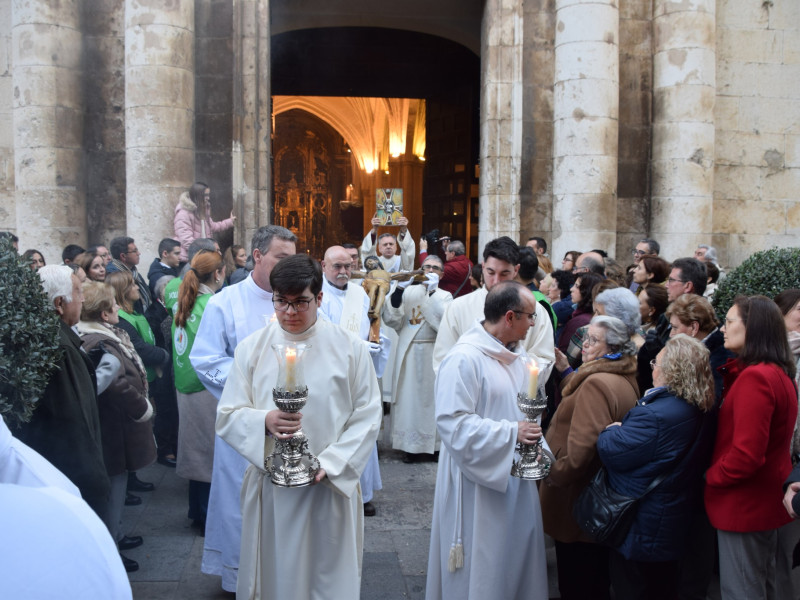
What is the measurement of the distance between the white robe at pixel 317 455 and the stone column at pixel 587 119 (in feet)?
22.1

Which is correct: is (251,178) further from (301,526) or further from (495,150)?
(301,526)

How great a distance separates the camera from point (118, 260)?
7.60 meters

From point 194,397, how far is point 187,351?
0.30 meters

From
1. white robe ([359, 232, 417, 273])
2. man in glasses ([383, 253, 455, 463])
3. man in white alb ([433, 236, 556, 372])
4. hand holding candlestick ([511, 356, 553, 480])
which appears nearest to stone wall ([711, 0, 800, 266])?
white robe ([359, 232, 417, 273])

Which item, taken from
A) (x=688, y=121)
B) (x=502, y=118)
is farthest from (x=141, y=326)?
(x=688, y=121)

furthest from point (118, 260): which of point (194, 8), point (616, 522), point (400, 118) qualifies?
point (400, 118)

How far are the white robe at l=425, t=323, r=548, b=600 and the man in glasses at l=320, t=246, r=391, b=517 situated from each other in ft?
5.37

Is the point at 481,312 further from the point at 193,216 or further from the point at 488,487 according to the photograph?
the point at 193,216

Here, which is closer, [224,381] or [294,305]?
[294,305]

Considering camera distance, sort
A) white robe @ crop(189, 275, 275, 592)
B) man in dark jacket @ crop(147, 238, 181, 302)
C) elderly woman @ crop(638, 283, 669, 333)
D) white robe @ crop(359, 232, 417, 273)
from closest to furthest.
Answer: white robe @ crop(189, 275, 275, 592) < elderly woman @ crop(638, 283, 669, 333) < man in dark jacket @ crop(147, 238, 181, 302) < white robe @ crop(359, 232, 417, 273)

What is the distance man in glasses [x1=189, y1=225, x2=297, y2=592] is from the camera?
4.05 meters

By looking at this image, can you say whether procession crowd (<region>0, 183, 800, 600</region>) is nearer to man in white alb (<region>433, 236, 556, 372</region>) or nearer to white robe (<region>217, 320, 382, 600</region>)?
white robe (<region>217, 320, 382, 600</region>)

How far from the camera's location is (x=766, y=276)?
4648 mm

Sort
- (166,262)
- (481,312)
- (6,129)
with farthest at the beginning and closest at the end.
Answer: (6,129), (166,262), (481,312)
